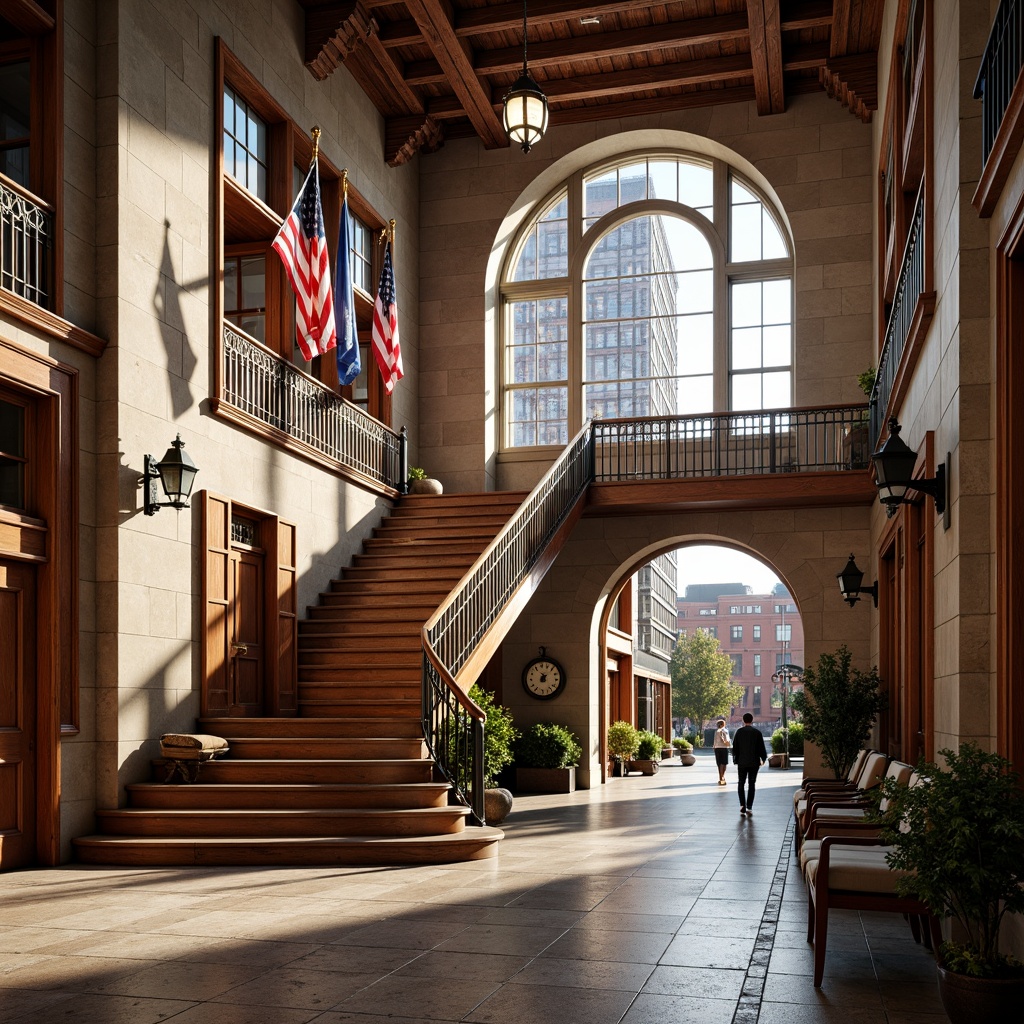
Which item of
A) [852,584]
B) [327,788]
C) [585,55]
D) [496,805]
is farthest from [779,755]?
[327,788]

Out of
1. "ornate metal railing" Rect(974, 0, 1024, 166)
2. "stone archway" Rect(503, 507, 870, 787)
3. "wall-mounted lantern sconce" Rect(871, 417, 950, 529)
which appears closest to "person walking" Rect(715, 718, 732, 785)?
"stone archway" Rect(503, 507, 870, 787)

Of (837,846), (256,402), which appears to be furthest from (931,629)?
(256,402)

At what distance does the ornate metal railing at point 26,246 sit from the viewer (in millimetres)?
8555

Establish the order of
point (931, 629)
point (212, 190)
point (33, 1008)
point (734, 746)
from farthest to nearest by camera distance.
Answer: point (734, 746) < point (212, 190) < point (931, 629) < point (33, 1008)

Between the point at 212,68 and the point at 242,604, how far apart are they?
17.7 ft

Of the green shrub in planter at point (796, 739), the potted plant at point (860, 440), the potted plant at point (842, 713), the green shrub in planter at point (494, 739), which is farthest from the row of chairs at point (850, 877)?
the green shrub in planter at point (796, 739)

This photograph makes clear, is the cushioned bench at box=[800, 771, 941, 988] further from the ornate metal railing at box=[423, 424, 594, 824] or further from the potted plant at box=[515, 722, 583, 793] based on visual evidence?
the potted plant at box=[515, 722, 583, 793]

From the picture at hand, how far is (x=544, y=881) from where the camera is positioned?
7980mm

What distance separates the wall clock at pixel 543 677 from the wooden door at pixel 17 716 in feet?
30.5

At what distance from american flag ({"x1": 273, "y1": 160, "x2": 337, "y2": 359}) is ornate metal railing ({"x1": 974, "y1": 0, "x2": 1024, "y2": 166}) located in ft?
25.0

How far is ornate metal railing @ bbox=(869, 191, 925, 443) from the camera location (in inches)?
331

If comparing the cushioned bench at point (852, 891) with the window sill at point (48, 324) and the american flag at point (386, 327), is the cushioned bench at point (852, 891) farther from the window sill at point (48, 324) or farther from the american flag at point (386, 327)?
the american flag at point (386, 327)

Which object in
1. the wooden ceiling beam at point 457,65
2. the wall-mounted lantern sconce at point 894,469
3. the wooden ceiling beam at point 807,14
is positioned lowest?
the wall-mounted lantern sconce at point 894,469

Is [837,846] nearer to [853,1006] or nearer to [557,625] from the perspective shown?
[853,1006]
